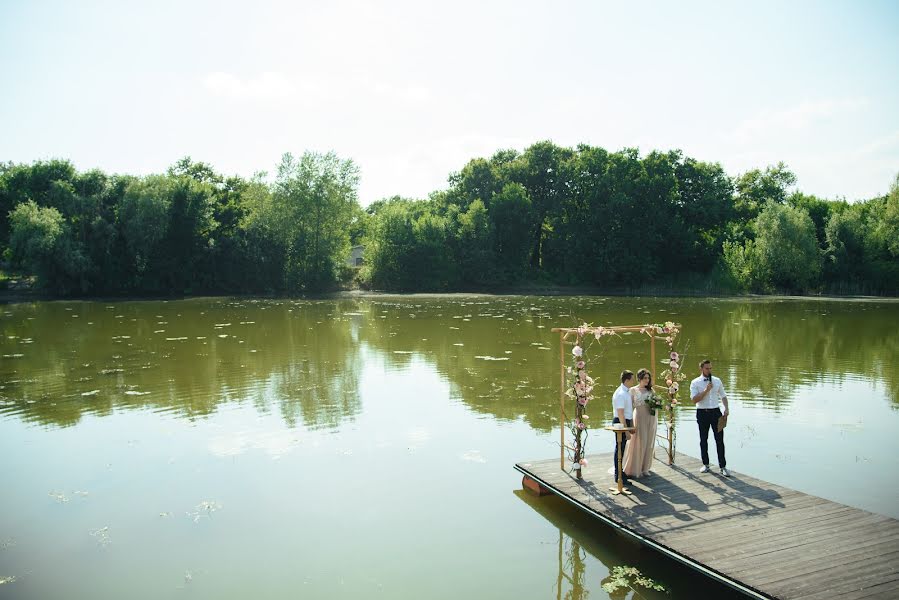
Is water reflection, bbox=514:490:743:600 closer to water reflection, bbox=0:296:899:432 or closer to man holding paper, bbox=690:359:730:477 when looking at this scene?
man holding paper, bbox=690:359:730:477

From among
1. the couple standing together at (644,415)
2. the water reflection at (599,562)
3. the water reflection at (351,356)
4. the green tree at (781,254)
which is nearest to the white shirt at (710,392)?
the couple standing together at (644,415)

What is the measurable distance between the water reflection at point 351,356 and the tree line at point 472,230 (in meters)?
18.0

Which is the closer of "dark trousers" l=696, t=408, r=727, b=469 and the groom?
the groom

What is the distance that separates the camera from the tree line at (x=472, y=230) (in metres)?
62.7

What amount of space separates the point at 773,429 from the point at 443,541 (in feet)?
29.5

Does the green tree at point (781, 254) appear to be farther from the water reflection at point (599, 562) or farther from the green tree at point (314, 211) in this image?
the water reflection at point (599, 562)

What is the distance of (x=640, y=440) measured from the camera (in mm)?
10398

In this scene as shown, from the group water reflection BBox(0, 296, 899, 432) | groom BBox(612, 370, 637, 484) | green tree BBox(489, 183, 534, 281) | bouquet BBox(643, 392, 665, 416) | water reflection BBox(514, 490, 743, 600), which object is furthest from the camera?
green tree BBox(489, 183, 534, 281)

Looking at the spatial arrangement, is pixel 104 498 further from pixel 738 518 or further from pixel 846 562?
pixel 846 562

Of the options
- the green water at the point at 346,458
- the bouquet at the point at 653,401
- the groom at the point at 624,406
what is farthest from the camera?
the bouquet at the point at 653,401

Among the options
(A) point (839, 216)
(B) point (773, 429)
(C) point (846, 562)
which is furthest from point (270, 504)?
(A) point (839, 216)

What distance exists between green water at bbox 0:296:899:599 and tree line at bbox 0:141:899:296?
3802cm

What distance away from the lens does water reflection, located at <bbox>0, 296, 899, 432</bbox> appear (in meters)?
17.5

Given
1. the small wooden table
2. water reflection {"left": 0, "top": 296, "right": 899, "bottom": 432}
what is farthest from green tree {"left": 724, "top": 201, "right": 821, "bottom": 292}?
the small wooden table
